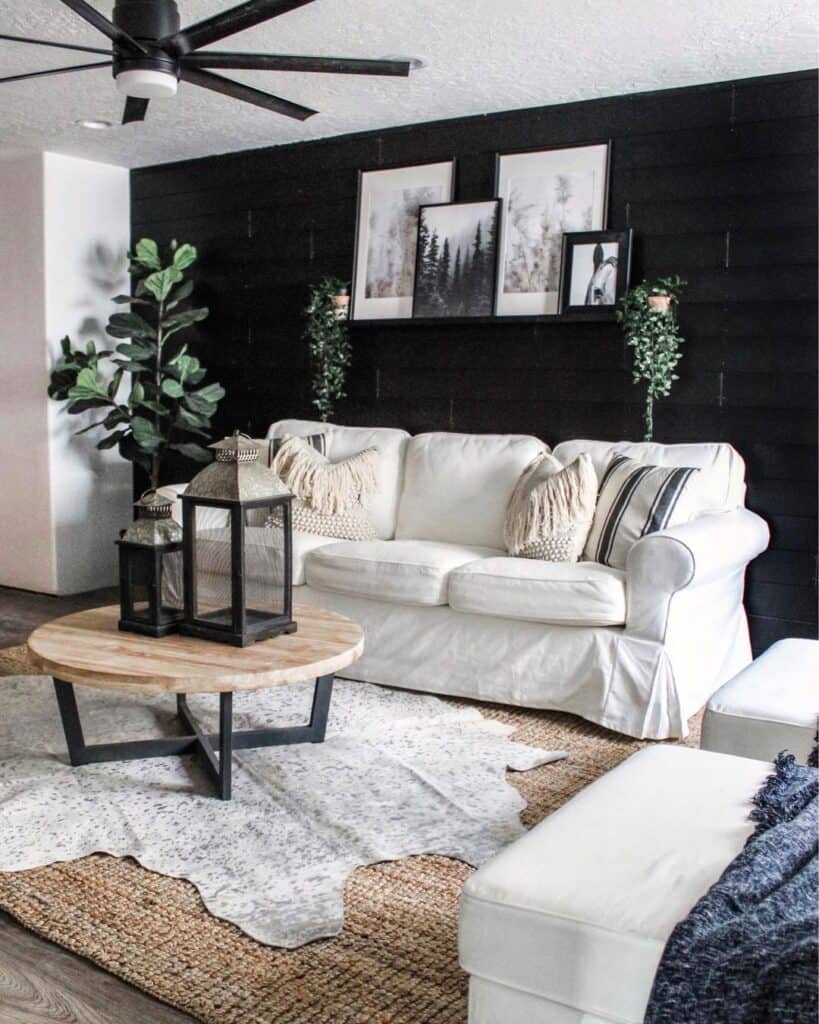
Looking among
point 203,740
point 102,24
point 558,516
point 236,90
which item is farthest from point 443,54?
point 203,740

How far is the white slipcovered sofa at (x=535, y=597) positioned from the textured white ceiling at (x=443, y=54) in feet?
4.73

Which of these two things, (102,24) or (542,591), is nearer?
(102,24)

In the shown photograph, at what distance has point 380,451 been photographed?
475 cm

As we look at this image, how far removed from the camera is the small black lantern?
3.05 meters

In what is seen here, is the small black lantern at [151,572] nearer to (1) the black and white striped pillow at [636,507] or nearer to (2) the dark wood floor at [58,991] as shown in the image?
(2) the dark wood floor at [58,991]

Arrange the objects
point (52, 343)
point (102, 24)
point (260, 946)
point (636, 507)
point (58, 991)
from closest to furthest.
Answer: point (58, 991) → point (260, 946) → point (102, 24) → point (636, 507) → point (52, 343)

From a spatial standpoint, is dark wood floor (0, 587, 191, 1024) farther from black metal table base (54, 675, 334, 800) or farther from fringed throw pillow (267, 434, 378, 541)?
fringed throw pillow (267, 434, 378, 541)

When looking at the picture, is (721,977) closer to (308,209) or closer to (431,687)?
(431,687)

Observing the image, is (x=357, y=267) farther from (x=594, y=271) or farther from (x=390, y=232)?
(x=594, y=271)

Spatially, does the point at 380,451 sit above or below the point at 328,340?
below

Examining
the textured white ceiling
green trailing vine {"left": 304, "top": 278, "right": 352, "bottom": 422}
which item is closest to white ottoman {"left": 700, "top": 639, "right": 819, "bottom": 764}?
the textured white ceiling

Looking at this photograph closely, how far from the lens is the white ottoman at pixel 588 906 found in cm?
145

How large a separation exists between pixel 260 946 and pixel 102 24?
2218 mm

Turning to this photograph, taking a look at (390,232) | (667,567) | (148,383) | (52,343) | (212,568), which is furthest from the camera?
(148,383)
